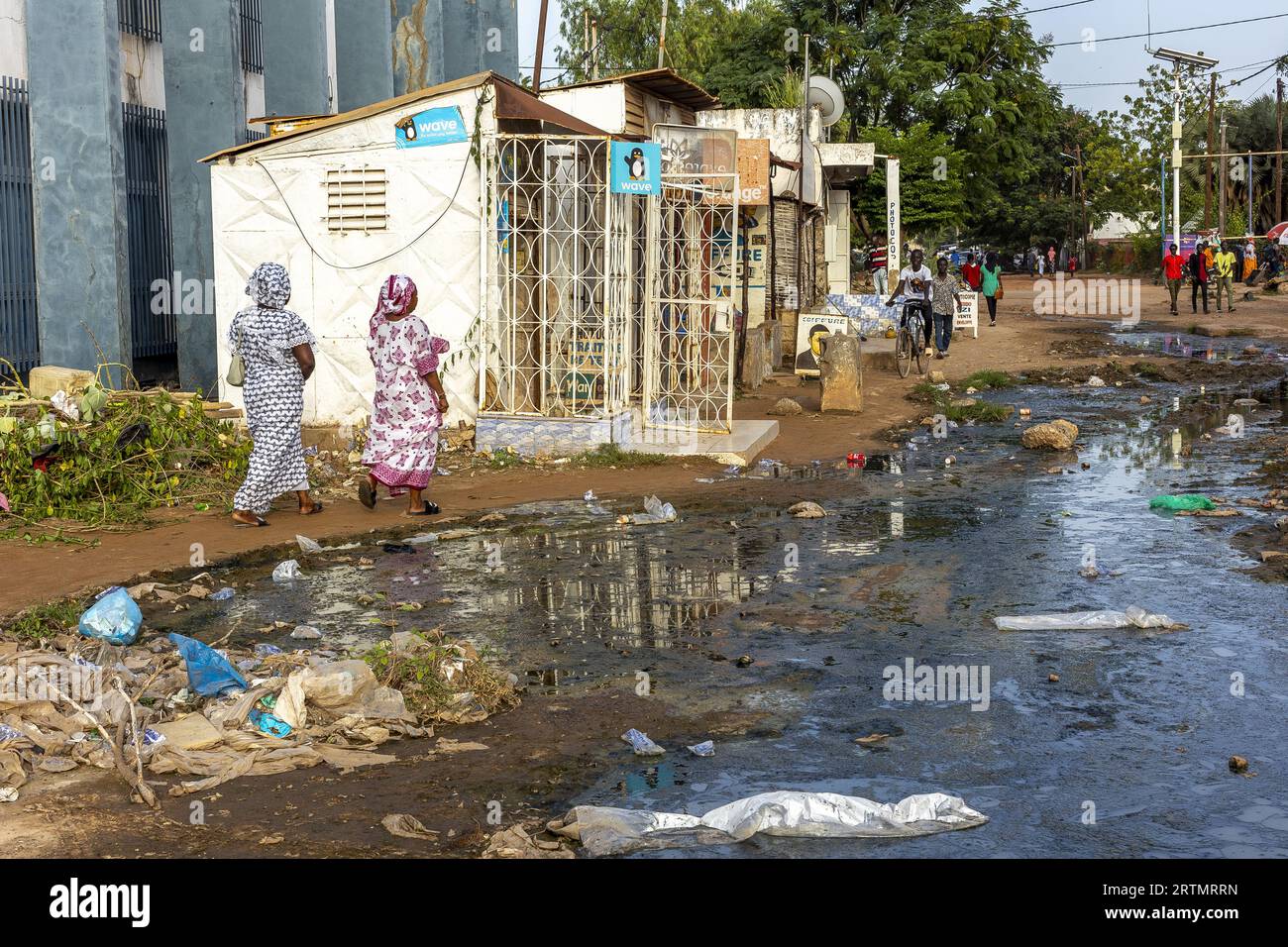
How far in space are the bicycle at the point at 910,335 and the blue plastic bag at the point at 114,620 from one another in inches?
578

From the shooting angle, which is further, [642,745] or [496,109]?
[496,109]

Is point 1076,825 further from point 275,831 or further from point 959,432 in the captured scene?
point 959,432

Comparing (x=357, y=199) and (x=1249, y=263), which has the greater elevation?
(x=1249, y=263)

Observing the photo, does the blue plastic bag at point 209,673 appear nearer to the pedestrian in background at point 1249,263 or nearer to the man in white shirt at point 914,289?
the man in white shirt at point 914,289

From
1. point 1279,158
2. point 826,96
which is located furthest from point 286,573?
point 1279,158

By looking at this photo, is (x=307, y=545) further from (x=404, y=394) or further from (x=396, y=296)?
(x=396, y=296)

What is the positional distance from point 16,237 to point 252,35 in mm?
5636

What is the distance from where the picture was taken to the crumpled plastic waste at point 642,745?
204 inches

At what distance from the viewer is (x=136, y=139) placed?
1501 cm

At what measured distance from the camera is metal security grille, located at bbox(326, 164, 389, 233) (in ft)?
41.2

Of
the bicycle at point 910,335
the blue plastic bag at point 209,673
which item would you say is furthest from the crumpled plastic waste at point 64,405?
the bicycle at point 910,335

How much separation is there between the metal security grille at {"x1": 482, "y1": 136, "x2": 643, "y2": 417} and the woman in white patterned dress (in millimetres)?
2761

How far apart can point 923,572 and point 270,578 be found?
3.90 m
